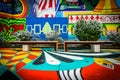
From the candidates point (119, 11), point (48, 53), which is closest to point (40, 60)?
point (48, 53)

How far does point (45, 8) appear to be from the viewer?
21.9 ft

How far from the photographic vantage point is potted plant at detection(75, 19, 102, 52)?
19.2ft

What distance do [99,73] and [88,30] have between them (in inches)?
79.5

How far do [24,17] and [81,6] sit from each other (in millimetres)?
1695

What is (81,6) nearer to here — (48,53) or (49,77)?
(48,53)

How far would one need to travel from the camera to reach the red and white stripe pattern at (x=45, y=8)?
21.8ft

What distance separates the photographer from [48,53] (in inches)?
217

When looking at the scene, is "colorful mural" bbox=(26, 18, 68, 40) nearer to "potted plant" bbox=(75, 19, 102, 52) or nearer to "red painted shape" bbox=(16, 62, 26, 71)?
"potted plant" bbox=(75, 19, 102, 52)

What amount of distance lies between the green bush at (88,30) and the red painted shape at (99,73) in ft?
5.05

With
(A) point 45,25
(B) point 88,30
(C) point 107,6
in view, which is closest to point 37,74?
(B) point 88,30

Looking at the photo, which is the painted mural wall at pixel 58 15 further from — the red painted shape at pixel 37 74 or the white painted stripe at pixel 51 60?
the red painted shape at pixel 37 74

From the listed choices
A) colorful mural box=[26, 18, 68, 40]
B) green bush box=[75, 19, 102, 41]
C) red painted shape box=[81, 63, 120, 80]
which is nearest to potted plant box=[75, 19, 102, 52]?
green bush box=[75, 19, 102, 41]

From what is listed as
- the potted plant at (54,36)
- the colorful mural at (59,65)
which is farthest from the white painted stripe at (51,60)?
the potted plant at (54,36)

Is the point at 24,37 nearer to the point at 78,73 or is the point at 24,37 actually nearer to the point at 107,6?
the point at 78,73
